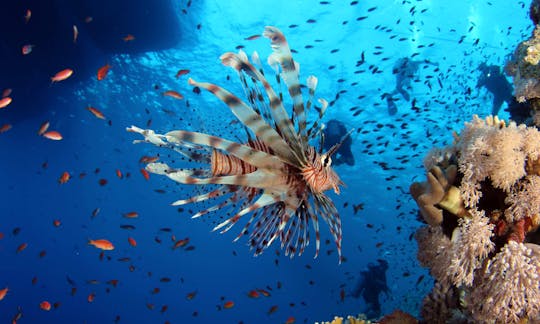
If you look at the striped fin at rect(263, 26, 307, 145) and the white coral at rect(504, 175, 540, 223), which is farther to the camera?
the white coral at rect(504, 175, 540, 223)

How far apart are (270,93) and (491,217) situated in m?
1.94

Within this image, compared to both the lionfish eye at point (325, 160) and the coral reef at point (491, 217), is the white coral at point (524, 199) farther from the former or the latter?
the lionfish eye at point (325, 160)

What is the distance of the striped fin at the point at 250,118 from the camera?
1.66 m

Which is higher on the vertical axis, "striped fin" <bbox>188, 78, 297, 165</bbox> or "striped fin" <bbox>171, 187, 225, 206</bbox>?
"striped fin" <bbox>188, 78, 297, 165</bbox>

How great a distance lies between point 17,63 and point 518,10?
2140 cm

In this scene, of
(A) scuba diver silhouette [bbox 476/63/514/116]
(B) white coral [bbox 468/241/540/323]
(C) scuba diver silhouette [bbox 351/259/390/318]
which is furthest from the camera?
(C) scuba diver silhouette [bbox 351/259/390/318]

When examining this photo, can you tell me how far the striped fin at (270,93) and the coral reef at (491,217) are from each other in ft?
3.58

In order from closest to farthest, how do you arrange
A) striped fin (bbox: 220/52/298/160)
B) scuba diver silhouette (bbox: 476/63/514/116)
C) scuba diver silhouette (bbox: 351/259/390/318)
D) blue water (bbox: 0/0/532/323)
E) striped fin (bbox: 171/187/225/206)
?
striped fin (bbox: 220/52/298/160) < striped fin (bbox: 171/187/225/206) < scuba diver silhouette (bbox: 476/63/514/116) < blue water (bbox: 0/0/532/323) < scuba diver silhouette (bbox: 351/259/390/318)

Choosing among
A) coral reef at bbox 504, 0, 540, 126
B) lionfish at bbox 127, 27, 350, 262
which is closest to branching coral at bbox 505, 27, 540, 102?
coral reef at bbox 504, 0, 540, 126

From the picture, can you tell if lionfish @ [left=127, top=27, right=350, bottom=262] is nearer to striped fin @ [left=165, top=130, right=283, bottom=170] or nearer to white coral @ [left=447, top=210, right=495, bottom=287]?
striped fin @ [left=165, top=130, right=283, bottom=170]

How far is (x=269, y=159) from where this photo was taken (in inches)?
78.8

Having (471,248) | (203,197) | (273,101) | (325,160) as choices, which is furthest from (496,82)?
(203,197)

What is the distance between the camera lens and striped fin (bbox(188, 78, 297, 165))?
1661mm

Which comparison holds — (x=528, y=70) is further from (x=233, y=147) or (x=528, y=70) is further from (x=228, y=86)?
(x=228, y=86)
